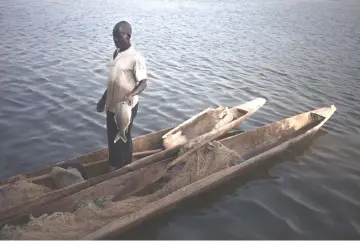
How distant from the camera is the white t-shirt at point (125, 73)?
5.07 metres

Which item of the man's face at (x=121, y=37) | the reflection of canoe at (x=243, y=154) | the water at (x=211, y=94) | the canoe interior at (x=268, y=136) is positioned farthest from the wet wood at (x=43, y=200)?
the canoe interior at (x=268, y=136)

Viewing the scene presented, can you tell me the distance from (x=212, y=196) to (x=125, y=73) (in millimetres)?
2943

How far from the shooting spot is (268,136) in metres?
8.45

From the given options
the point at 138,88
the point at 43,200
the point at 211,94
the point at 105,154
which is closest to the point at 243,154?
the point at 105,154

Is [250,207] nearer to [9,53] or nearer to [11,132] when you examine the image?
[11,132]

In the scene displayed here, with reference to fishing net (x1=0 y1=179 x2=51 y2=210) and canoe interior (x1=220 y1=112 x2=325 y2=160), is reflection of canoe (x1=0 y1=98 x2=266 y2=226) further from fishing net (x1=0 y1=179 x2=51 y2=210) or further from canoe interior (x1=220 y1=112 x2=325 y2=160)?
canoe interior (x1=220 y1=112 x2=325 y2=160)

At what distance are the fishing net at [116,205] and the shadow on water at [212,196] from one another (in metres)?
0.35

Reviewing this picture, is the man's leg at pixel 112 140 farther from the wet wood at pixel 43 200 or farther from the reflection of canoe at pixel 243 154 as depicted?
the reflection of canoe at pixel 243 154

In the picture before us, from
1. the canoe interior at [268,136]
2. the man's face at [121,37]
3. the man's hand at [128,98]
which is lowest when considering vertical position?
the canoe interior at [268,136]

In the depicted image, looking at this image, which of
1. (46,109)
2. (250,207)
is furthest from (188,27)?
(250,207)

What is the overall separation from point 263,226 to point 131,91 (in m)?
3.28

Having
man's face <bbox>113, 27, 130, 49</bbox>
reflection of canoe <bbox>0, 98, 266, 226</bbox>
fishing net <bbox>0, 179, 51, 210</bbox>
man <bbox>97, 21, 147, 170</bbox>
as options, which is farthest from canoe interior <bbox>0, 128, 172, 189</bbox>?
man's face <bbox>113, 27, 130, 49</bbox>

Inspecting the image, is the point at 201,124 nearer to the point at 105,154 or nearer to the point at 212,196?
the point at 212,196

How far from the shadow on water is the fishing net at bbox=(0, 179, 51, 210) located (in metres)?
1.48
